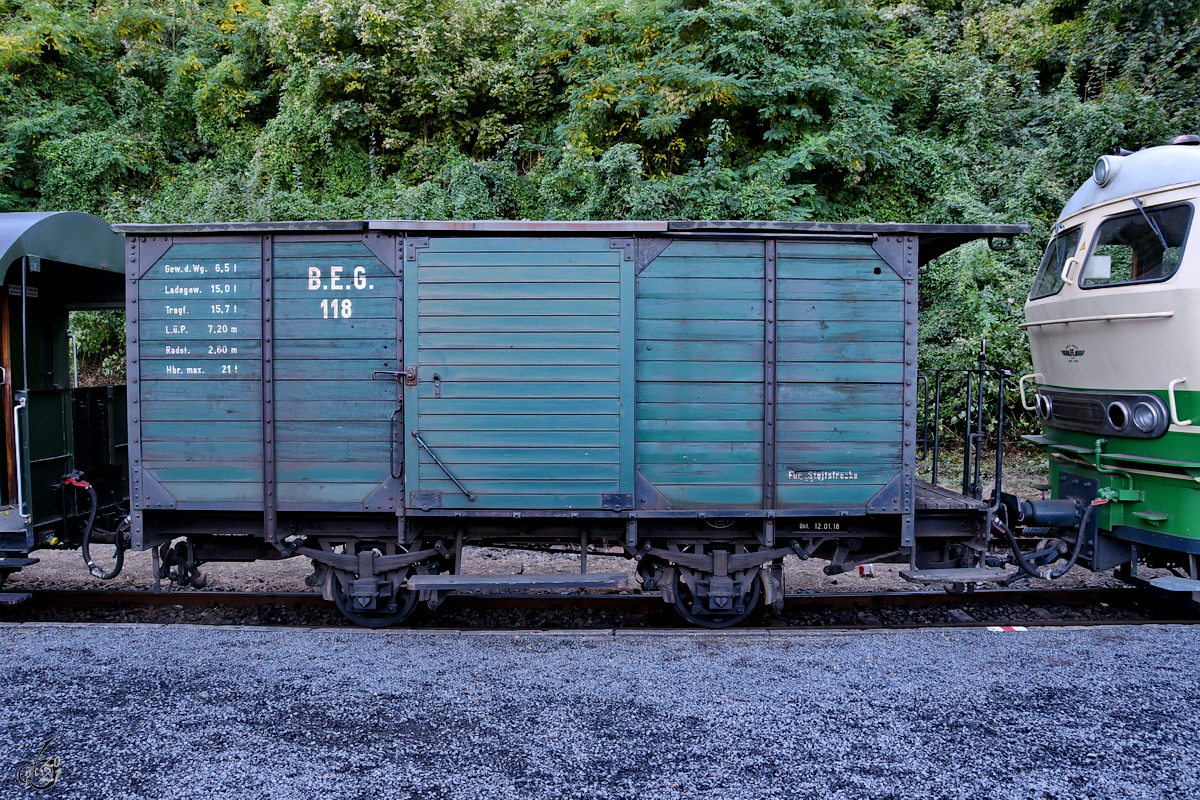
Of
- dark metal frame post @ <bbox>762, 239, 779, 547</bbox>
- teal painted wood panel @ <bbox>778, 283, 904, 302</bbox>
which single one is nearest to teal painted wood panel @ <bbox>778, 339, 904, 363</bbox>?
dark metal frame post @ <bbox>762, 239, 779, 547</bbox>

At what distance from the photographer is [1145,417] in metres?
5.15

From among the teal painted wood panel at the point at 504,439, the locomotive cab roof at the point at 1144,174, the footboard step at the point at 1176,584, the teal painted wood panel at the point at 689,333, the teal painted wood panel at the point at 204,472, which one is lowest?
the footboard step at the point at 1176,584

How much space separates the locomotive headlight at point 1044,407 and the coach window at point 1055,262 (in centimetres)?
96

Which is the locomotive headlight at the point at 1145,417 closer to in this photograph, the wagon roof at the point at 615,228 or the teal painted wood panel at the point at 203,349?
the wagon roof at the point at 615,228

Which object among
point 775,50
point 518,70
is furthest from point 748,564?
point 518,70

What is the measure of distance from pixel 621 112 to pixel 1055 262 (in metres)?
8.50

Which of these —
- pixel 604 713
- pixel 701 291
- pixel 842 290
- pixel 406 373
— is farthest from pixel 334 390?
pixel 842 290

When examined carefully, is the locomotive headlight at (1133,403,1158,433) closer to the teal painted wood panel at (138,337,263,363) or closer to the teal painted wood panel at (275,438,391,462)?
Answer: the teal painted wood panel at (275,438,391,462)

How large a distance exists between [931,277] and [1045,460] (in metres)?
3.65

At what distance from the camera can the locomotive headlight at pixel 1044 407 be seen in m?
6.29

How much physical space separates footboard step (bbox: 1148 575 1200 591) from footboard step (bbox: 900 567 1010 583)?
108 centimetres

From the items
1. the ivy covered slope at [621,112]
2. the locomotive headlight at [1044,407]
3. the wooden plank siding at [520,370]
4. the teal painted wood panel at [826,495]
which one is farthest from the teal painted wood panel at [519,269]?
the ivy covered slope at [621,112]

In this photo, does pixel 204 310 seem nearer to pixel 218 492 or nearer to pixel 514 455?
pixel 218 492

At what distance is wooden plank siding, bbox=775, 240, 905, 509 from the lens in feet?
16.8
